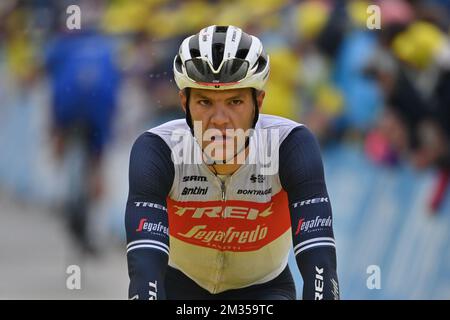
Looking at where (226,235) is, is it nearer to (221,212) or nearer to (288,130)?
(221,212)

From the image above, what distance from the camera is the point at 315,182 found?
534cm

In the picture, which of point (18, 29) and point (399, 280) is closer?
point (399, 280)

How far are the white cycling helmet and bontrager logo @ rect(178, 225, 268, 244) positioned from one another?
79cm

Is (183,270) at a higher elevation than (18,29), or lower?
lower

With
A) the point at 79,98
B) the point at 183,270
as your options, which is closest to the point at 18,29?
the point at 79,98

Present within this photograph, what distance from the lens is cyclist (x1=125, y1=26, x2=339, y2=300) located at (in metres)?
5.20

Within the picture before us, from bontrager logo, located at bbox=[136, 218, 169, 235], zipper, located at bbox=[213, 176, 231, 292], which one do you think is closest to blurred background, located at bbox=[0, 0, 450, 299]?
zipper, located at bbox=[213, 176, 231, 292]

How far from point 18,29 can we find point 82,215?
16.7 ft

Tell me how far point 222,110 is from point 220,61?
22cm

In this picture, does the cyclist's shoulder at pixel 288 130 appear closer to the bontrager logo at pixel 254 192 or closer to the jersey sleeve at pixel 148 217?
the bontrager logo at pixel 254 192

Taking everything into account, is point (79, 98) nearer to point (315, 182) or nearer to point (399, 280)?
point (399, 280)

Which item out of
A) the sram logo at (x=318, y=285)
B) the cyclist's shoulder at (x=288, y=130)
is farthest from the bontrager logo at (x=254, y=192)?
the sram logo at (x=318, y=285)

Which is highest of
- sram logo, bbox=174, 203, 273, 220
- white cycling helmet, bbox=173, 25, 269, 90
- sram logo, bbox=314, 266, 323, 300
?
white cycling helmet, bbox=173, 25, 269, 90

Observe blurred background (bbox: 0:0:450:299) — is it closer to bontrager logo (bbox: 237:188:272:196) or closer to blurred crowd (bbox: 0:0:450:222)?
blurred crowd (bbox: 0:0:450:222)
